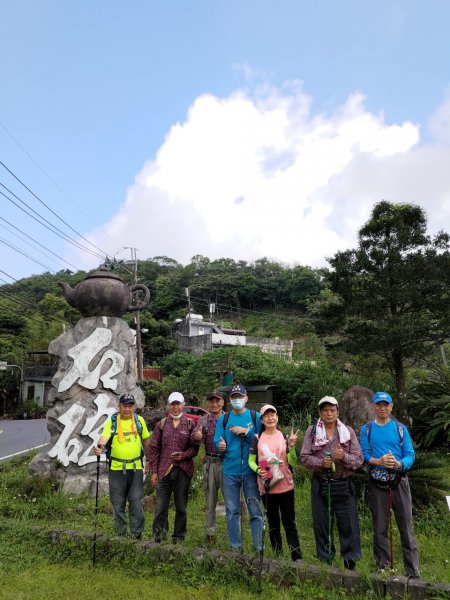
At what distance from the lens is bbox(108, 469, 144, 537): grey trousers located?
4.24 meters

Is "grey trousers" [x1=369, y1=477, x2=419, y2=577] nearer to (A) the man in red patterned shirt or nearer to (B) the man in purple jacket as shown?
(B) the man in purple jacket

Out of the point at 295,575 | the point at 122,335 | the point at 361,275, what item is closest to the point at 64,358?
the point at 122,335

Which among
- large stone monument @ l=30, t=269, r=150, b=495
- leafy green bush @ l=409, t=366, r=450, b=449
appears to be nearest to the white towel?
large stone monument @ l=30, t=269, r=150, b=495

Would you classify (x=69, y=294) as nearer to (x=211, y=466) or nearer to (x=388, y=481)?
(x=211, y=466)

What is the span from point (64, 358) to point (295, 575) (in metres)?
5.11

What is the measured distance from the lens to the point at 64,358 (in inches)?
285

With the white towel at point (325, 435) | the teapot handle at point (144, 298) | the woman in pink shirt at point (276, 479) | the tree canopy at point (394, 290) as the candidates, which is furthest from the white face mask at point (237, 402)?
the tree canopy at point (394, 290)

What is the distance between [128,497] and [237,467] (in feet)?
3.88

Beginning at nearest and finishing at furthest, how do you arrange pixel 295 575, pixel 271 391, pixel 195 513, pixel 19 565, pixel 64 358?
1. pixel 295 575
2. pixel 19 565
3. pixel 195 513
4. pixel 64 358
5. pixel 271 391

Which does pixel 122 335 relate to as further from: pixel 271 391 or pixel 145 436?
pixel 271 391

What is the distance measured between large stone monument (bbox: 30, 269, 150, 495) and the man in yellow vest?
8.04 feet

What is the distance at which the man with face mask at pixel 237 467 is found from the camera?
12.6 feet

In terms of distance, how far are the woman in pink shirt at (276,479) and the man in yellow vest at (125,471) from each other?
3.93 ft

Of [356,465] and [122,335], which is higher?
[122,335]
